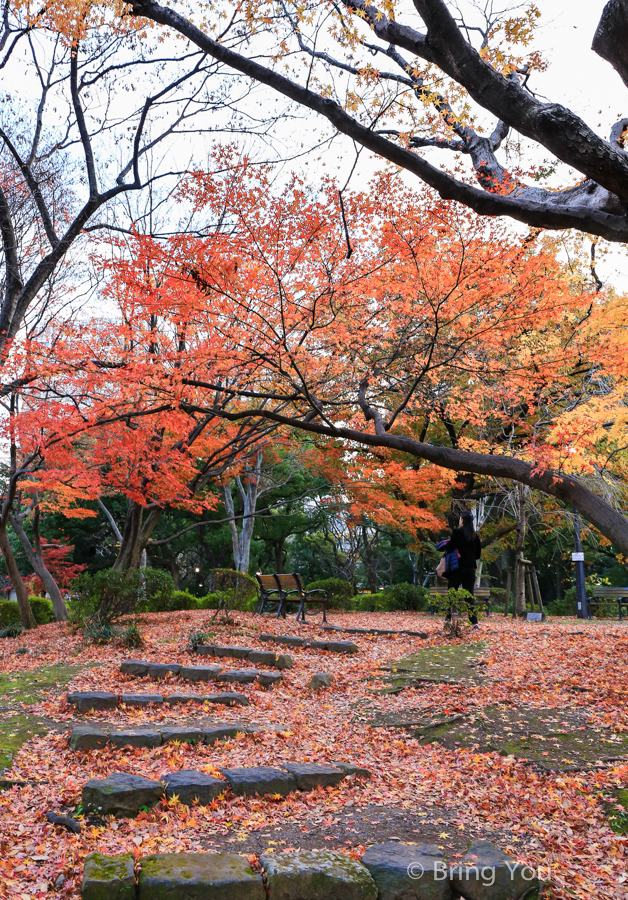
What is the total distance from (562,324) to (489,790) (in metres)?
10.6

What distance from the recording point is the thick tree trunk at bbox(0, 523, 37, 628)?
37.8 ft

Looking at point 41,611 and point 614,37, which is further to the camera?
point 41,611

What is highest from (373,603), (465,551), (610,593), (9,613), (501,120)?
(501,120)

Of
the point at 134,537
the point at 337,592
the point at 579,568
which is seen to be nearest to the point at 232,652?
the point at 134,537

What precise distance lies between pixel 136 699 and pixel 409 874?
3.45 meters

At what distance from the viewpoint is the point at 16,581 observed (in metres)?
11.9

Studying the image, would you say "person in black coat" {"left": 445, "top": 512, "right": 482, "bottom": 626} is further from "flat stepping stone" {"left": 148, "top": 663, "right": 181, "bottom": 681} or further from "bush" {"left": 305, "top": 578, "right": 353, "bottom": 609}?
"bush" {"left": 305, "top": 578, "right": 353, "bottom": 609}

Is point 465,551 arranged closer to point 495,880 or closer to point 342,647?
point 342,647

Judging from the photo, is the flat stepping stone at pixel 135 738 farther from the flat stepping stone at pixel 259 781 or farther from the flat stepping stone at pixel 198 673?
the flat stepping stone at pixel 198 673

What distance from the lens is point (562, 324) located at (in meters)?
12.3

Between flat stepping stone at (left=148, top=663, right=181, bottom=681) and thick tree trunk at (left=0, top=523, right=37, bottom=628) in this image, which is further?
thick tree trunk at (left=0, top=523, right=37, bottom=628)

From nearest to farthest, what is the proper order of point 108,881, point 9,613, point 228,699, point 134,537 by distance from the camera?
point 108,881 < point 228,699 < point 134,537 < point 9,613

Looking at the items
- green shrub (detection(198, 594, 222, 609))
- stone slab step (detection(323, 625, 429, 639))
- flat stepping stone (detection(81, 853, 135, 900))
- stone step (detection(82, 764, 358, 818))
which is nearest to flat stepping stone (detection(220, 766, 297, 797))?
stone step (detection(82, 764, 358, 818))

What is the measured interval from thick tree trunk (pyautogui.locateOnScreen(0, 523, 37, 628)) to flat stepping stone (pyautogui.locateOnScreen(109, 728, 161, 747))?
326 inches
